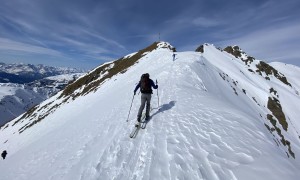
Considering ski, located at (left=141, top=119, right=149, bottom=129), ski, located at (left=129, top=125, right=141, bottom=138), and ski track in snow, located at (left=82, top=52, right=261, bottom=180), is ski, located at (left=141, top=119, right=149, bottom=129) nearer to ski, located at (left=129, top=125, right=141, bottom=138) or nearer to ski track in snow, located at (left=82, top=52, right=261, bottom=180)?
ski track in snow, located at (left=82, top=52, right=261, bottom=180)

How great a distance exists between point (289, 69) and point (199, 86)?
11617 centimetres

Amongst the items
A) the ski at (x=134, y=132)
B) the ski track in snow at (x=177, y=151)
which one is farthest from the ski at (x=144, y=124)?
the ski at (x=134, y=132)

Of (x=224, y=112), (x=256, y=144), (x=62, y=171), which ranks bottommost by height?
(x=62, y=171)

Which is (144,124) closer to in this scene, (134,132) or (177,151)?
(134,132)

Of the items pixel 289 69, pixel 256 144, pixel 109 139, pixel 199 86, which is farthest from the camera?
pixel 289 69

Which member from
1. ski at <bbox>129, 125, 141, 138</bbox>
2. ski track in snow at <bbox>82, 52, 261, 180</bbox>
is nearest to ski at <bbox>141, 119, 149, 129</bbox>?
ski track in snow at <bbox>82, 52, 261, 180</bbox>

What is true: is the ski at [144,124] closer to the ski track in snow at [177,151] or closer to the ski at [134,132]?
the ski track in snow at [177,151]

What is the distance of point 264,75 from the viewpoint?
82.2 m

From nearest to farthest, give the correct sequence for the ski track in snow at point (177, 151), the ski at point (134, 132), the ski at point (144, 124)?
the ski track in snow at point (177, 151) → the ski at point (134, 132) → the ski at point (144, 124)

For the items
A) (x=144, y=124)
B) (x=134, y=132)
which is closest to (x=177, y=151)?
(x=134, y=132)

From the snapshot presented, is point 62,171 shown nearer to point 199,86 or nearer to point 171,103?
point 171,103

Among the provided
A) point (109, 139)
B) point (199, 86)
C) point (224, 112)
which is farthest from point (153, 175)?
point (199, 86)

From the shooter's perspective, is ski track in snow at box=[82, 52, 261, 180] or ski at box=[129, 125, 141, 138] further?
ski at box=[129, 125, 141, 138]

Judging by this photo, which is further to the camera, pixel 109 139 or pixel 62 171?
pixel 109 139
